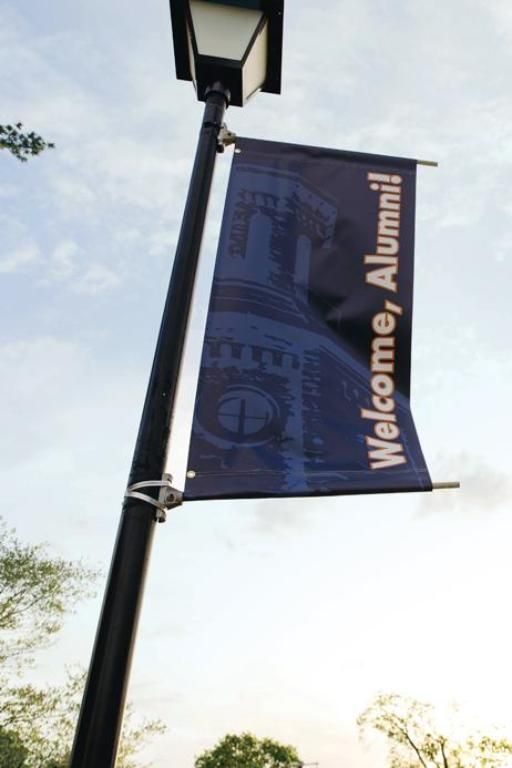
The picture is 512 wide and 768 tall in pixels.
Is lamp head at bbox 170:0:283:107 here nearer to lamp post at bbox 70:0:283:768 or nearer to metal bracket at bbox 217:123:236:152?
lamp post at bbox 70:0:283:768

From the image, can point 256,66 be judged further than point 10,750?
No

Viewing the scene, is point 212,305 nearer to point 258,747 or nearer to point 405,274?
point 405,274

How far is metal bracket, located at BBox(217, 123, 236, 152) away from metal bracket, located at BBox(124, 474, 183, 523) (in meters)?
2.31

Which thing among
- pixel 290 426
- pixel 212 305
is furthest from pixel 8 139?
pixel 290 426

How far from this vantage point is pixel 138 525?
295 centimetres

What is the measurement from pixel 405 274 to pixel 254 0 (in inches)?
77.4

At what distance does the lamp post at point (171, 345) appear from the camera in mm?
2520

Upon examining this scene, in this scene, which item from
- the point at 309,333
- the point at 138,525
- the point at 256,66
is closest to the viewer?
the point at 138,525

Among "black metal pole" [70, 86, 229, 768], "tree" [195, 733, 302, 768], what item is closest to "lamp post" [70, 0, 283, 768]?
"black metal pole" [70, 86, 229, 768]

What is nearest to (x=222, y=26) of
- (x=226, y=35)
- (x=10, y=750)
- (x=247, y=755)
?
(x=226, y=35)

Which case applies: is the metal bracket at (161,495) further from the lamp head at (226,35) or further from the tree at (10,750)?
the tree at (10,750)

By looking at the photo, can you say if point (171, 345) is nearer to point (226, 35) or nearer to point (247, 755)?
point (226, 35)

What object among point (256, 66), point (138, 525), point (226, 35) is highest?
point (256, 66)

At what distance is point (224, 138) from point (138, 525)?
271 centimetres
